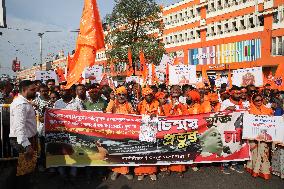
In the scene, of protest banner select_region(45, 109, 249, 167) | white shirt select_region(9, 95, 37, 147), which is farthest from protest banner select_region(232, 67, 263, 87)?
white shirt select_region(9, 95, 37, 147)

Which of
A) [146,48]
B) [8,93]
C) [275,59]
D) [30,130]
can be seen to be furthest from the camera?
[146,48]

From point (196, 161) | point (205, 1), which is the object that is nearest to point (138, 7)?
point (205, 1)

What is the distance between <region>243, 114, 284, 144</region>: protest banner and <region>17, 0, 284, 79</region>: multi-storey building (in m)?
30.1

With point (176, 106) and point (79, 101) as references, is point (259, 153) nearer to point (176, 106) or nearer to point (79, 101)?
point (176, 106)

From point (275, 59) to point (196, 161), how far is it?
3149 cm

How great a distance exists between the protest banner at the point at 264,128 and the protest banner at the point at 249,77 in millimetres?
5838

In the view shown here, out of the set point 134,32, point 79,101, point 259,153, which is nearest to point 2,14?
point 79,101

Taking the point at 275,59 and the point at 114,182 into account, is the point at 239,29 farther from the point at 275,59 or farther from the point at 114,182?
the point at 114,182

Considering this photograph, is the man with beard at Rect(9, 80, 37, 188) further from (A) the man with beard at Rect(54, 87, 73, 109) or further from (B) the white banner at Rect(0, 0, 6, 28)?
(B) the white banner at Rect(0, 0, 6, 28)

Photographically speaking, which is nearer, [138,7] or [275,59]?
[275,59]

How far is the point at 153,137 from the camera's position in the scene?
24.5 ft

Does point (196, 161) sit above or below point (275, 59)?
below

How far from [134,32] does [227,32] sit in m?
11.7

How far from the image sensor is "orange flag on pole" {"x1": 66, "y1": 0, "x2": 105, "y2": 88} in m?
8.38
